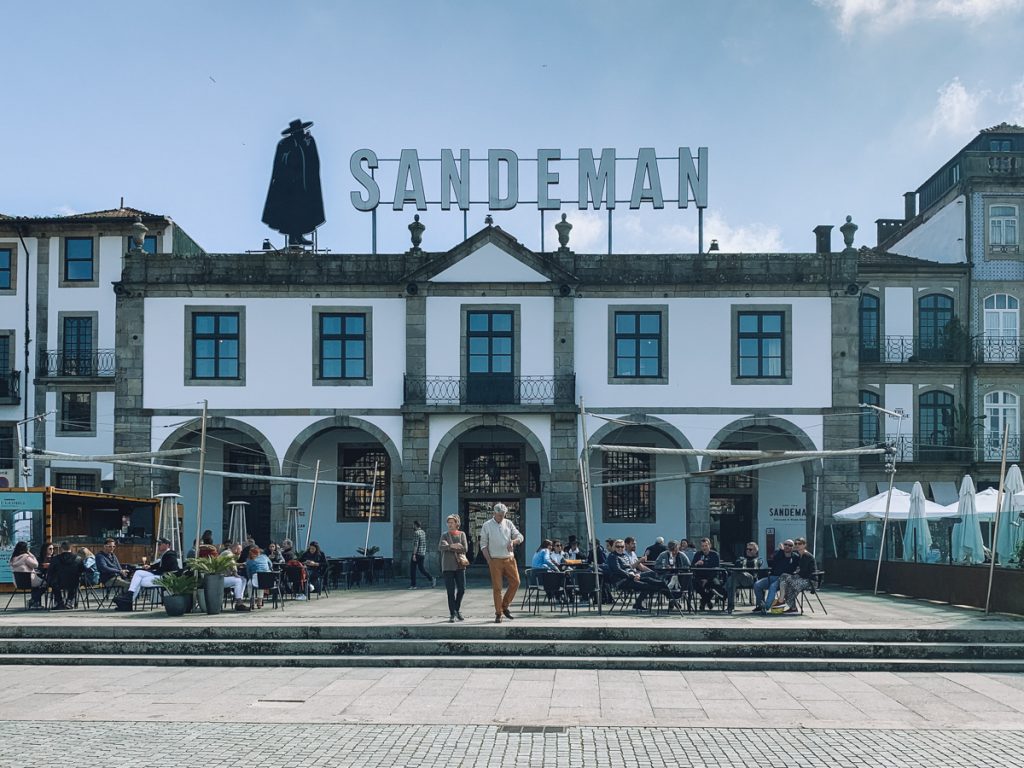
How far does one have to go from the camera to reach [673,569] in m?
18.1

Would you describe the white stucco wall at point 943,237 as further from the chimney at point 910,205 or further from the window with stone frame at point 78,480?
the window with stone frame at point 78,480

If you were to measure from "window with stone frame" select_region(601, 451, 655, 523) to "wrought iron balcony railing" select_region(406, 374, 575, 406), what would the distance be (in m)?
3.01

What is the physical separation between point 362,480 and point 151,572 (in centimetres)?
1389

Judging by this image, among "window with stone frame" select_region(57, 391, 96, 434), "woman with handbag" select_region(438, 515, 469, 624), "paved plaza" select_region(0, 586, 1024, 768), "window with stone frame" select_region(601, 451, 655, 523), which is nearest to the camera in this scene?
"paved plaza" select_region(0, 586, 1024, 768)

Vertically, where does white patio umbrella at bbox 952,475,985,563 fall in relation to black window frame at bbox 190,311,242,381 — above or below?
below

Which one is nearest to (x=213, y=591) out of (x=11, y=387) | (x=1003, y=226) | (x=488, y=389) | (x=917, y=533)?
(x=917, y=533)

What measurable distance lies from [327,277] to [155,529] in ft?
25.4

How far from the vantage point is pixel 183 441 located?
3123 centimetres

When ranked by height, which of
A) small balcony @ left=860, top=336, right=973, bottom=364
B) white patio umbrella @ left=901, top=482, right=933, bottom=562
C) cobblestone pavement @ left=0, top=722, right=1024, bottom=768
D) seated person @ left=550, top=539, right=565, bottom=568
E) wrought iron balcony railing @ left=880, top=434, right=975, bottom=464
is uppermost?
small balcony @ left=860, top=336, right=973, bottom=364

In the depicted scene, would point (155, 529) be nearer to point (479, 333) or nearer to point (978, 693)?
point (479, 333)

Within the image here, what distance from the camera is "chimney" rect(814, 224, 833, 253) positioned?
39.8 metres

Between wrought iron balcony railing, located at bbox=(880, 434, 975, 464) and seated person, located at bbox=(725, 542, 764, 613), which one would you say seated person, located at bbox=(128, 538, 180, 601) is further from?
wrought iron balcony railing, located at bbox=(880, 434, 975, 464)

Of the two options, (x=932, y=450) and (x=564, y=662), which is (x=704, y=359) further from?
(x=564, y=662)

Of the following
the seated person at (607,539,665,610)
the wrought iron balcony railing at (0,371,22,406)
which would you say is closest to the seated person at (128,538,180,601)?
the seated person at (607,539,665,610)
